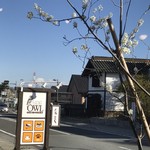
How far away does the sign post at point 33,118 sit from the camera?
29.7 ft

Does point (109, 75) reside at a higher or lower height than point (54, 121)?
higher

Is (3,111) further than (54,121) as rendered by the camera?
Yes

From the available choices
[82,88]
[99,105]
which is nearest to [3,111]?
[82,88]

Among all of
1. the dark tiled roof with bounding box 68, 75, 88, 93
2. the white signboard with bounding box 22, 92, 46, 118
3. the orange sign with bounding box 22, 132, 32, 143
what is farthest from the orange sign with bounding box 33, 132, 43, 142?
the dark tiled roof with bounding box 68, 75, 88, 93

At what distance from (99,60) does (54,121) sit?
A: 33553 millimetres

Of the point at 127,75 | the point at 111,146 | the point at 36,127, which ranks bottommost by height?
the point at 111,146

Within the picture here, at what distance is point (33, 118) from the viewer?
30.0 ft

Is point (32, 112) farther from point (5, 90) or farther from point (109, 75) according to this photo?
point (5, 90)

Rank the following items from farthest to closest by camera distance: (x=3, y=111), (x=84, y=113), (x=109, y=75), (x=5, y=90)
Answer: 1. (x=5, y=90)
2. (x=3, y=111)
3. (x=84, y=113)
4. (x=109, y=75)

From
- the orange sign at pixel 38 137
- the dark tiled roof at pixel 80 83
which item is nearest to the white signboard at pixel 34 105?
the orange sign at pixel 38 137

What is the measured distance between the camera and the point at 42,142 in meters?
9.22

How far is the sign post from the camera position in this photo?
29.7ft

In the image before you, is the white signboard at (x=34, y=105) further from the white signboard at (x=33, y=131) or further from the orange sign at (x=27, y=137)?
the orange sign at (x=27, y=137)

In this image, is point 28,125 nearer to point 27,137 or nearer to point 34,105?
point 27,137
